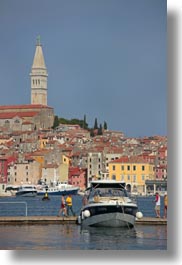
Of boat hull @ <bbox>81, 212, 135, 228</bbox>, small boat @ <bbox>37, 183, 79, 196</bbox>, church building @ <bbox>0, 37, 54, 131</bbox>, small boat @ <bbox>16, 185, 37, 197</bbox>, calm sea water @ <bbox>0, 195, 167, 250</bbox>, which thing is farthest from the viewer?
church building @ <bbox>0, 37, 54, 131</bbox>

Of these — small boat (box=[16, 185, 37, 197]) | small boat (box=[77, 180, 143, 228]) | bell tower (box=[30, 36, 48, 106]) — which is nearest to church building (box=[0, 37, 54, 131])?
bell tower (box=[30, 36, 48, 106])

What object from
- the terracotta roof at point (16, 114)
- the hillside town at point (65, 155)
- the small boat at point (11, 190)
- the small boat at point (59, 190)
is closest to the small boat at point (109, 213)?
the hillside town at point (65, 155)

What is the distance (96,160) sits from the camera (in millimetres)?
47125

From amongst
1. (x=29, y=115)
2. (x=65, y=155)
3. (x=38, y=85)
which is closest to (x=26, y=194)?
(x=65, y=155)

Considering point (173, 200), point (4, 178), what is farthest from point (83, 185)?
point (173, 200)

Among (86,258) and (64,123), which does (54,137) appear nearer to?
(64,123)

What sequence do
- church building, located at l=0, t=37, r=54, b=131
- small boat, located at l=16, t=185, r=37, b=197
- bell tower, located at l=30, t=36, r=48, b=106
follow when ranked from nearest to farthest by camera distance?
small boat, located at l=16, t=185, r=37, b=197
church building, located at l=0, t=37, r=54, b=131
bell tower, located at l=30, t=36, r=48, b=106

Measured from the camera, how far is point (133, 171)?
40812mm

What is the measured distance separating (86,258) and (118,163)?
3390 centimetres

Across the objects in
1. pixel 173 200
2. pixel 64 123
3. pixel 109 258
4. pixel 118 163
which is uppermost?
pixel 64 123

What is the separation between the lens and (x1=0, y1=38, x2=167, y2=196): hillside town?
133 feet

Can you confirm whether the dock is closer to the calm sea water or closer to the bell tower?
the calm sea water

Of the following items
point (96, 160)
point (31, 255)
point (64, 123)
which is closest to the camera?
point (31, 255)

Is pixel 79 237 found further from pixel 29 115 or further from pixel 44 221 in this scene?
pixel 29 115
